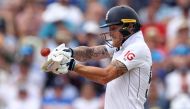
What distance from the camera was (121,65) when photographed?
770 centimetres

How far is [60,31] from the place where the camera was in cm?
1338

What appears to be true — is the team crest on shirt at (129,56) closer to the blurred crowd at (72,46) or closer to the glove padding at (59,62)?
the glove padding at (59,62)

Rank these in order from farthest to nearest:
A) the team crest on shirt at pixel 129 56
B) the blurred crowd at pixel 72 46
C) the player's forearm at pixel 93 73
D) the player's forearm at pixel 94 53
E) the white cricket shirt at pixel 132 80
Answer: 1. the blurred crowd at pixel 72 46
2. the player's forearm at pixel 94 53
3. the white cricket shirt at pixel 132 80
4. the team crest on shirt at pixel 129 56
5. the player's forearm at pixel 93 73

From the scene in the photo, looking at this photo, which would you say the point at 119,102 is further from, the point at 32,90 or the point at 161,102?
the point at 32,90

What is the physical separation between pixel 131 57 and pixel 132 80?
0.96ft

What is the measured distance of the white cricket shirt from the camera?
25.7ft

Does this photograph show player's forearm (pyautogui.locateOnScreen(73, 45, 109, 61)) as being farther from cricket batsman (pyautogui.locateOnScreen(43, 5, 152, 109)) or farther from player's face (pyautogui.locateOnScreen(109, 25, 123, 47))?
player's face (pyautogui.locateOnScreen(109, 25, 123, 47))

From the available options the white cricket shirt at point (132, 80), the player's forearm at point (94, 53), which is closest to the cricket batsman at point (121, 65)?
the white cricket shirt at point (132, 80)

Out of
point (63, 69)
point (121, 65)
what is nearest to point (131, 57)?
point (121, 65)

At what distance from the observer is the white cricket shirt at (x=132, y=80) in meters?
7.83

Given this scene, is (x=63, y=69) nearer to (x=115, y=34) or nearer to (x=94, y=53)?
(x=115, y=34)

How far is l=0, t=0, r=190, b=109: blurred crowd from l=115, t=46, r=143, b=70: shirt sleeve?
3.43 meters

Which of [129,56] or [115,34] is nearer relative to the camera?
[129,56]

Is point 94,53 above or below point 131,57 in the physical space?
below
